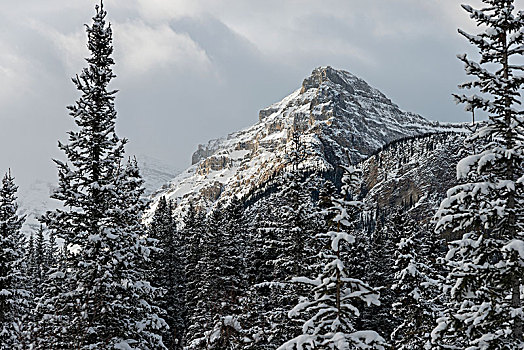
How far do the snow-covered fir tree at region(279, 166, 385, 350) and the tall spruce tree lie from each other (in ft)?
27.8

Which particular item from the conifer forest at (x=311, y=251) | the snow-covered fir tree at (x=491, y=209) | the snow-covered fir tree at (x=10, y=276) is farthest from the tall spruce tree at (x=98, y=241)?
the snow-covered fir tree at (x=491, y=209)

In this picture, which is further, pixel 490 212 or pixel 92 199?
pixel 92 199

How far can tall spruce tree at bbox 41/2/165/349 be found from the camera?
1562 cm

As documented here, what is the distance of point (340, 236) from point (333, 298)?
4.40 ft

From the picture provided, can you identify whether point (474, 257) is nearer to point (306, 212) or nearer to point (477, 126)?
point (477, 126)

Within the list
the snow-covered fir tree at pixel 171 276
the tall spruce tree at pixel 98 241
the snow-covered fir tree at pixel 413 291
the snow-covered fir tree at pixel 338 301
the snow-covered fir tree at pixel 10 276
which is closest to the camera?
the snow-covered fir tree at pixel 338 301

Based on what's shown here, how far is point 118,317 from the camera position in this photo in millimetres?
16172

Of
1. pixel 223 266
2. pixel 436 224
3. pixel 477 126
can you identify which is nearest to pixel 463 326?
pixel 436 224

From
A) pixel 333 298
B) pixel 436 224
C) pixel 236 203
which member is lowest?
pixel 333 298

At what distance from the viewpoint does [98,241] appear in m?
15.9

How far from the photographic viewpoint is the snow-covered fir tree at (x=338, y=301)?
28.3 feet

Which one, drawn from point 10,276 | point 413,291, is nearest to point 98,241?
point 10,276

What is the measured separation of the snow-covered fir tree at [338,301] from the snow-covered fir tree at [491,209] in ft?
10.8

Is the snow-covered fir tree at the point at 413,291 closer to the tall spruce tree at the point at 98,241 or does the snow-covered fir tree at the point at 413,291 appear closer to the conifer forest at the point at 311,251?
the conifer forest at the point at 311,251
